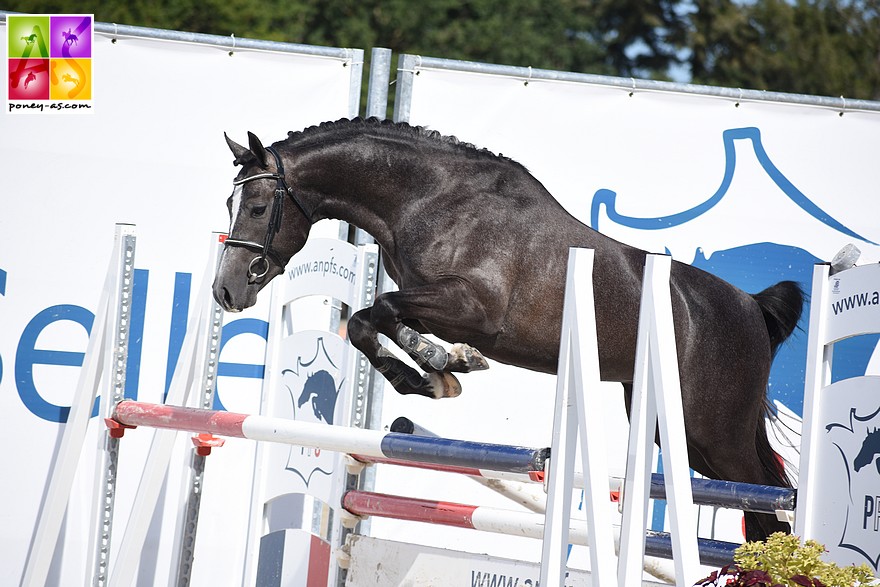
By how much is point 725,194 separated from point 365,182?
1842 millimetres

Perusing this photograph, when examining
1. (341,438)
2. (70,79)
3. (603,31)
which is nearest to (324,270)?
(341,438)

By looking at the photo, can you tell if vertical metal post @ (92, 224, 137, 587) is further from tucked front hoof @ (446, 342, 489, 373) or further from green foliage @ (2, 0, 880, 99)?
green foliage @ (2, 0, 880, 99)

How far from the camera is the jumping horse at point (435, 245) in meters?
3.54

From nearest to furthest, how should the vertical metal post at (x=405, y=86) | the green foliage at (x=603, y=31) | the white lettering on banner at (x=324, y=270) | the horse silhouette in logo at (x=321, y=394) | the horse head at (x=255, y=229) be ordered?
the horse head at (x=255, y=229) → the white lettering on banner at (x=324, y=270) → the horse silhouette in logo at (x=321, y=394) → the vertical metal post at (x=405, y=86) → the green foliage at (x=603, y=31)

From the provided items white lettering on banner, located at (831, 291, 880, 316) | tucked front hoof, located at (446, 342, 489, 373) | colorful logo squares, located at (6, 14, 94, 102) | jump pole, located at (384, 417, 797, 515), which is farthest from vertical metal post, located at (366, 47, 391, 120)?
white lettering on banner, located at (831, 291, 880, 316)

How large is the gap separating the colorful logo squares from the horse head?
4.87ft

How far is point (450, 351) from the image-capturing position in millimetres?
3539

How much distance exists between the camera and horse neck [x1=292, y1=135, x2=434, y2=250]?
12.4 feet

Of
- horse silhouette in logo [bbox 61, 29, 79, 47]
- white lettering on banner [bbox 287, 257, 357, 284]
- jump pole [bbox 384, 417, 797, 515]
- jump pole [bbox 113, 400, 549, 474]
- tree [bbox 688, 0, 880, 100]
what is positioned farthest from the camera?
tree [bbox 688, 0, 880, 100]

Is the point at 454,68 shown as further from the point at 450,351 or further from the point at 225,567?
the point at 225,567

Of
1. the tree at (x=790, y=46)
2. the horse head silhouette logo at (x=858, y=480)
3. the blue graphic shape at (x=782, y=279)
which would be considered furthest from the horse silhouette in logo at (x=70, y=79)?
the tree at (x=790, y=46)

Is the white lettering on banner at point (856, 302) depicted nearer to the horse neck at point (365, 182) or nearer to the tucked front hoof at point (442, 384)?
the tucked front hoof at point (442, 384)

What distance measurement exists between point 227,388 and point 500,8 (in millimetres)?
16977

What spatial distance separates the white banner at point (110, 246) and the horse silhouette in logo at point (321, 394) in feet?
1.59
